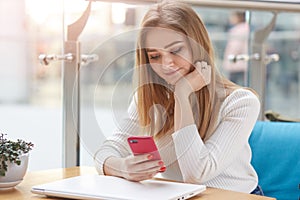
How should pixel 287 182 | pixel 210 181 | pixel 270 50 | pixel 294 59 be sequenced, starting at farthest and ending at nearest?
pixel 294 59, pixel 270 50, pixel 287 182, pixel 210 181

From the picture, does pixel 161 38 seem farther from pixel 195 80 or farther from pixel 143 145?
pixel 143 145

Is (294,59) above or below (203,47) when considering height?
→ below

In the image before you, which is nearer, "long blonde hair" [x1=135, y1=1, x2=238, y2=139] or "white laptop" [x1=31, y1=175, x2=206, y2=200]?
"white laptop" [x1=31, y1=175, x2=206, y2=200]

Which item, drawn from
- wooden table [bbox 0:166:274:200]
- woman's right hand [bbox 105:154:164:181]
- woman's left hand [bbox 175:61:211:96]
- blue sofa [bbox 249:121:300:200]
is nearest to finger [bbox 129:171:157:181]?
woman's right hand [bbox 105:154:164:181]

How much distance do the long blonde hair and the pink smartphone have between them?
5.9 inches

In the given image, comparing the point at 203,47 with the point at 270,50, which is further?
the point at 270,50

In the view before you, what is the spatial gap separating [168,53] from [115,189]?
0.40 meters

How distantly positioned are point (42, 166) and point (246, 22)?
4.03ft

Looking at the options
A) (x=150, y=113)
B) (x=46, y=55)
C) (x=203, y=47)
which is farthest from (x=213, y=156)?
(x=46, y=55)

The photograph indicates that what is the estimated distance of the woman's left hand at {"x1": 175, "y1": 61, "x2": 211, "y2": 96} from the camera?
58.9 inches

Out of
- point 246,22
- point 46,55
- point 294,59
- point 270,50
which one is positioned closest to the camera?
point 46,55

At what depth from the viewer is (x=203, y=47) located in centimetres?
155

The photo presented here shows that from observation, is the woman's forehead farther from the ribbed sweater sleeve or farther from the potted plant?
the potted plant

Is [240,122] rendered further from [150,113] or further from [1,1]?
[1,1]
